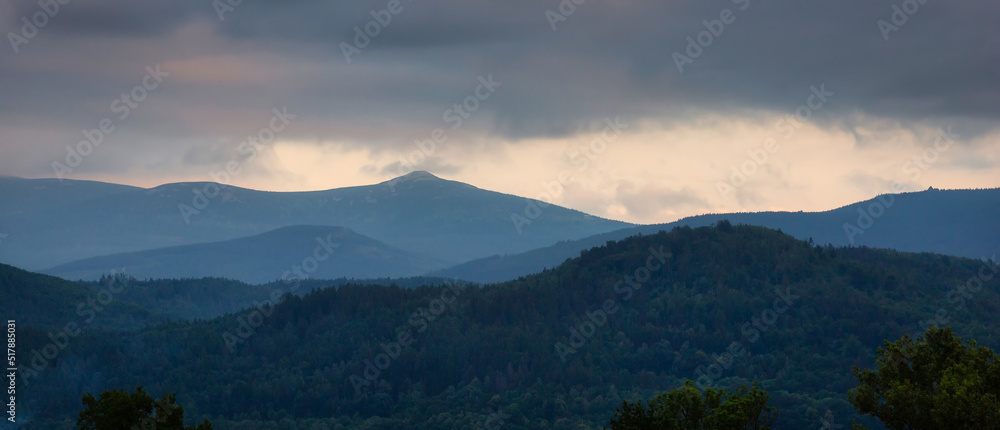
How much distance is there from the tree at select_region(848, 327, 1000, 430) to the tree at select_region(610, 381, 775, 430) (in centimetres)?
781

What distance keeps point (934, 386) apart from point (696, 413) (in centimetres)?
1848

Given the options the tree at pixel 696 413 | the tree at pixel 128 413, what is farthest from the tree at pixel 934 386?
the tree at pixel 128 413

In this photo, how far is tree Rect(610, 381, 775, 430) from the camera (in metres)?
69.6

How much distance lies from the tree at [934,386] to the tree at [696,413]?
7.81 m

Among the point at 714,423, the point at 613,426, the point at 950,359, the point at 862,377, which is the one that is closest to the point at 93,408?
the point at 613,426

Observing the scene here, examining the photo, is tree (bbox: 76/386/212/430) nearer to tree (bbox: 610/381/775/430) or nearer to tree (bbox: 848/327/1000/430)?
tree (bbox: 610/381/775/430)

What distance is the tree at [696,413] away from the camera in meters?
69.6

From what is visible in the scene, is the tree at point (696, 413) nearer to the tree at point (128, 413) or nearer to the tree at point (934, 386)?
the tree at point (934, 386)

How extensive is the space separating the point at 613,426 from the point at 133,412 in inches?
1386

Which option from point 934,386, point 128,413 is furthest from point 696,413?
point 128,413

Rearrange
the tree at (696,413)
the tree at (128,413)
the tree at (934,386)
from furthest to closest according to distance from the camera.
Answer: the tree at (696,413), the tree at (128,413), the tree at (934,386)

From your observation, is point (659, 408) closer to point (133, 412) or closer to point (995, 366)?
point (995, 366)

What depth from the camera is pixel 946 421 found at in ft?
212

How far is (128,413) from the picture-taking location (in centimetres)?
6912
